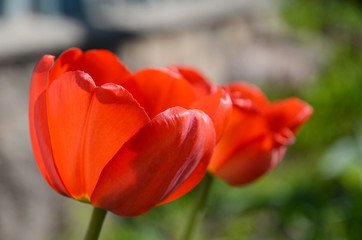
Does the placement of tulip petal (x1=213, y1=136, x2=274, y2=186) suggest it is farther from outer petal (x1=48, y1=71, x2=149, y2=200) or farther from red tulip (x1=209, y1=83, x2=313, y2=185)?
outer petal (x1=48, y1=71, x2=149, y2=200)

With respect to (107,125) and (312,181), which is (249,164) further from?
(312,181)

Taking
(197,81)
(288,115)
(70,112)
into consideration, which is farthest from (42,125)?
(288,115)

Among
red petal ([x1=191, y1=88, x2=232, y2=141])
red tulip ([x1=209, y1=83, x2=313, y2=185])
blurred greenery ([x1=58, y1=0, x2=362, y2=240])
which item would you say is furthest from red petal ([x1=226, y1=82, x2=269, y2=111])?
blurred greenery ([x1=58, y1=0, x2=362, y2=240])

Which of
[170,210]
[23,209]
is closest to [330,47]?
[170,210]

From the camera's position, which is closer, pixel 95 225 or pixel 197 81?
pixel 95 225

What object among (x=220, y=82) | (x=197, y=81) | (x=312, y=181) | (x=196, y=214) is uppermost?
(x=197, y=81)

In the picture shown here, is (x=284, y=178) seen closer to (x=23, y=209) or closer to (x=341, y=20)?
(x=23, y=209)

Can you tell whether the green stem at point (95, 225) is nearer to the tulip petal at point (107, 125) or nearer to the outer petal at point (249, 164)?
the tulip petal at point (107, 125)
